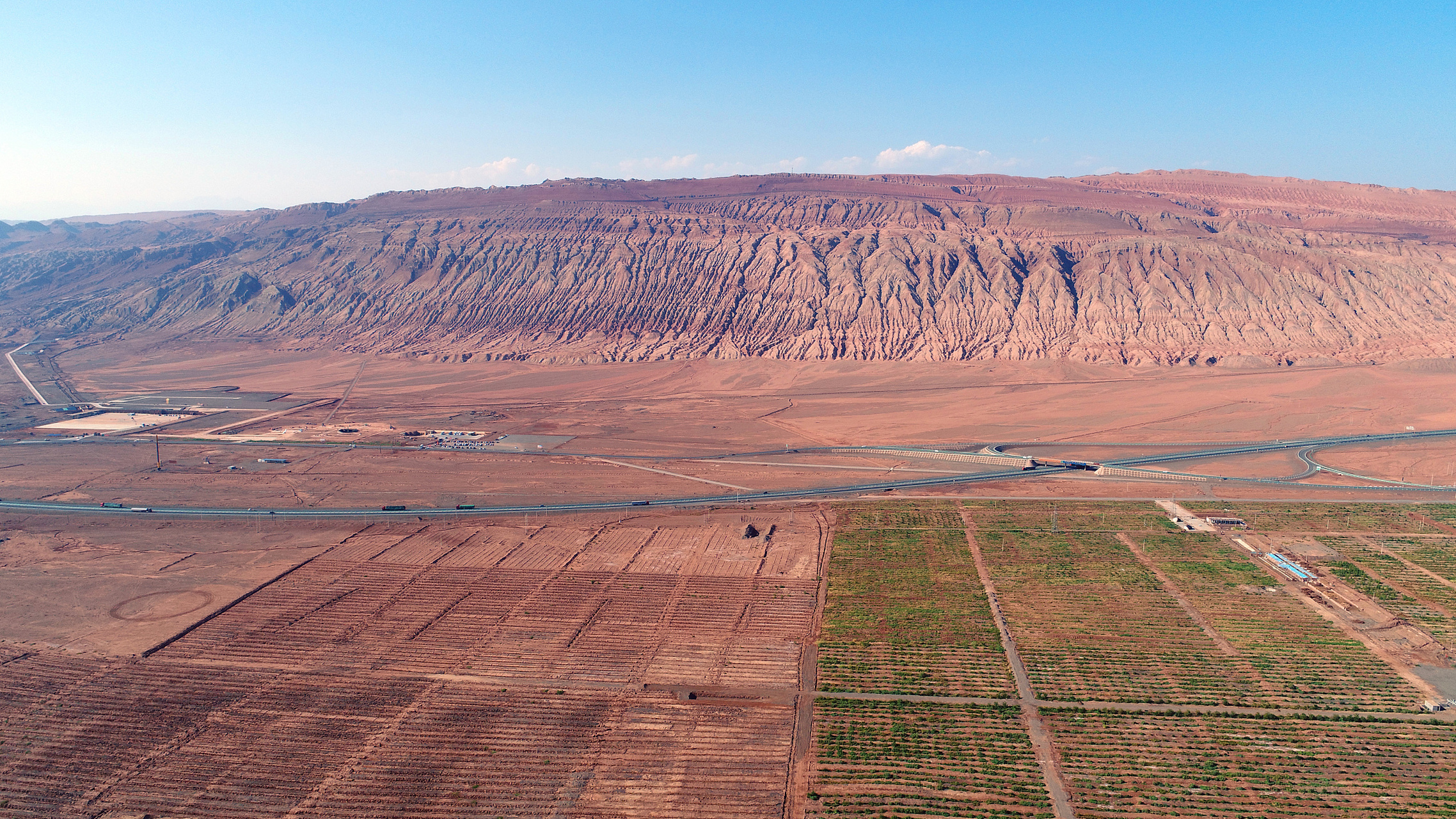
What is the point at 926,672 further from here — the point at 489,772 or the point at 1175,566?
the point at 1175,566

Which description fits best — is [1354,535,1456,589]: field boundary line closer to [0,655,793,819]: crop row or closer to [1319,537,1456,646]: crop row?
[1319,537,1456,646]: crop row

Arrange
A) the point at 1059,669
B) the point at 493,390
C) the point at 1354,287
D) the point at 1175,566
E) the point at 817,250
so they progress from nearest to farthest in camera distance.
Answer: the point at 1059,669 < the point at 1175,566 < the point at 493,390 < the point at 1354,287 < the point at 817,250

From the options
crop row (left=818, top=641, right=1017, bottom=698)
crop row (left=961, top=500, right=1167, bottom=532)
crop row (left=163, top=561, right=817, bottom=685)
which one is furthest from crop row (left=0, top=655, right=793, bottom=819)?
crop row (left=961, top=500, right=1167, bottom=532)

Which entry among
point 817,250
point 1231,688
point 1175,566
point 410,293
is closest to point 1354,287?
point 817,250

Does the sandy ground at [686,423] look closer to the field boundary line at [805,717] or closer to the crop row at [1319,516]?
the crop row at [1319,516]

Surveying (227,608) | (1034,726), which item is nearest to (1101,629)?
(1034,726)

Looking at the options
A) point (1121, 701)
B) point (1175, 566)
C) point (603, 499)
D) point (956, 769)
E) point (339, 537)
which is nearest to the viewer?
point (956, 769)

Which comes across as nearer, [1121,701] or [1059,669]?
[1121,701]
